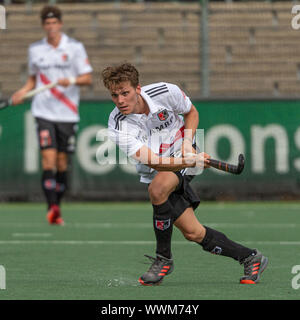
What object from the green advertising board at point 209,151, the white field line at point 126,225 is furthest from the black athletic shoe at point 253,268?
the green advertising board at point 209,151

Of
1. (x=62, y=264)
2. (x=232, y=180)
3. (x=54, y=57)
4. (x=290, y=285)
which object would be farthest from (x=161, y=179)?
(x=232, y=180)

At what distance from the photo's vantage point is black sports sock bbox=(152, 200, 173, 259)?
206 inches

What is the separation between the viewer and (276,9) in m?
12.8

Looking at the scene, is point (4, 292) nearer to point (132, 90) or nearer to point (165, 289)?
point (165, 289)

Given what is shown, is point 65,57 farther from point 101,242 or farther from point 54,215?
point 101,242

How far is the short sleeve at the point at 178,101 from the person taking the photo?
17.4 ft

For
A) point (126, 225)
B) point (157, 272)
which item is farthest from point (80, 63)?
point (157, 272)

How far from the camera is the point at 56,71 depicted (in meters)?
9.54

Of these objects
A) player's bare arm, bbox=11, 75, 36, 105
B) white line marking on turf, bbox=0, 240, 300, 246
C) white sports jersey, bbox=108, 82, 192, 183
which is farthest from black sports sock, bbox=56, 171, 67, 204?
white sports jersey, bbox=108, 82, 192, 183

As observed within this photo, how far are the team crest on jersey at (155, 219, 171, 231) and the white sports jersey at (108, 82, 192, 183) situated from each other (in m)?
0.28

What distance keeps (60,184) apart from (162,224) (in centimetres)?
429

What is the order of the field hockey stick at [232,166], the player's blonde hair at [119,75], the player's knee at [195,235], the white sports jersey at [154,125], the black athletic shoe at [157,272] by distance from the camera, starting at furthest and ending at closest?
the player's knee at [195,235], the black athletic shoe at [157,272], the white sports jersey at [154,125], the player's blonde hair at [119,75], the field hockey stick at [232,166]

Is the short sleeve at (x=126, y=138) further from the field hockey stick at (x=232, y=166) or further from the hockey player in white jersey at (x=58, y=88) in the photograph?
the hockey player in white jersey at (x=58, y=88)

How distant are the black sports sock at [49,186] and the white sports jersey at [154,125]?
3.79 m
